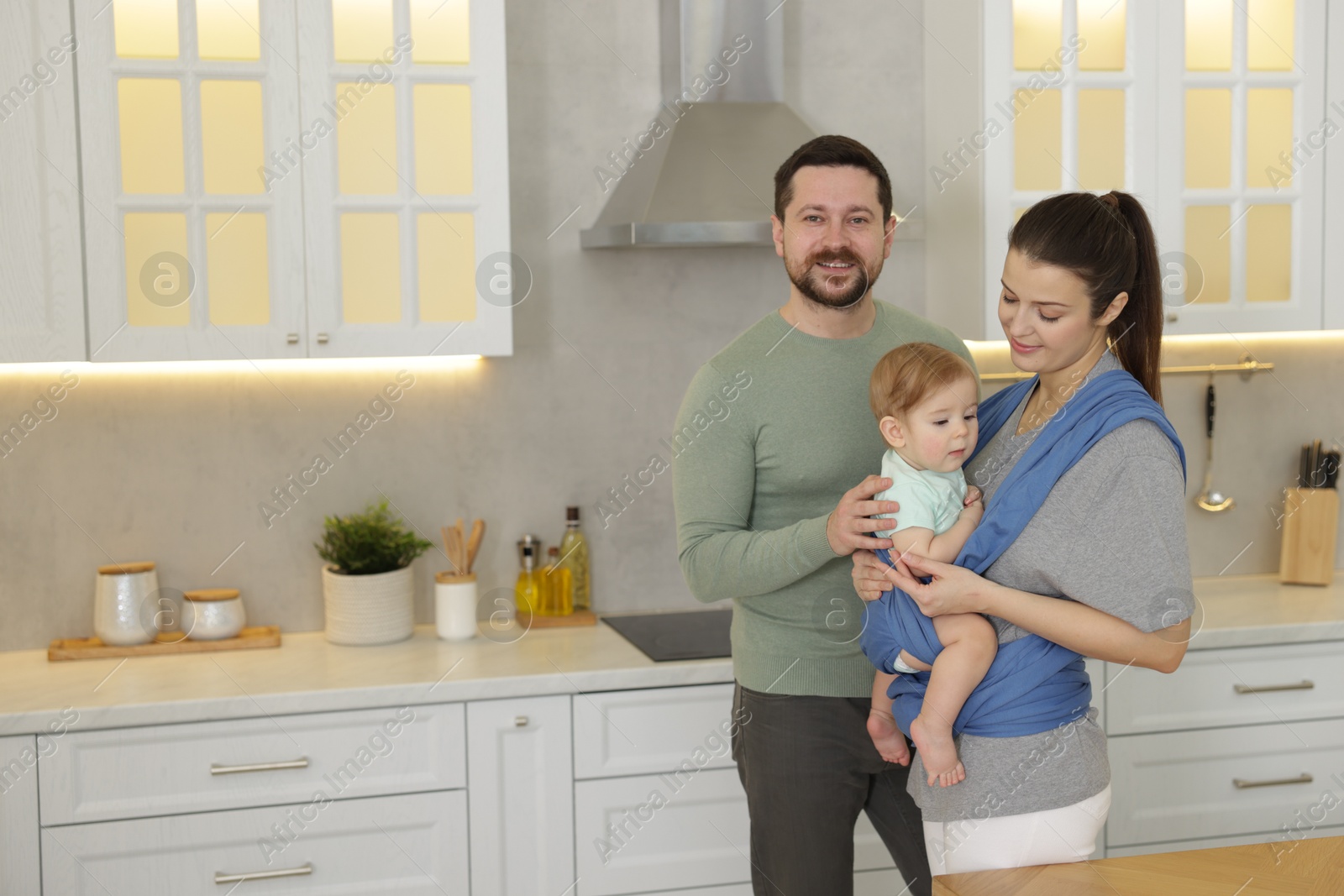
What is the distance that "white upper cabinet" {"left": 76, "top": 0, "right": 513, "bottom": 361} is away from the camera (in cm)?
228

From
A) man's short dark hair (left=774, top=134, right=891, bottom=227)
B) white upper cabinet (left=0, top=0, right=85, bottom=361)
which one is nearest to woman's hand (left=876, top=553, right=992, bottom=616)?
man's short dark hair (left=774, top=134, right=891, bottom=227)

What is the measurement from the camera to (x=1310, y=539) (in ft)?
9.84

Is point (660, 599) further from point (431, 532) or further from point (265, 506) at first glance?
point (265, 506)

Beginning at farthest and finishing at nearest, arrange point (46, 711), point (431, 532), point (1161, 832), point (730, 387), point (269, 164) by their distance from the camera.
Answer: point (431, 532), point (1161, 832), point (269, 164), point (46, 711), point (730, 387)

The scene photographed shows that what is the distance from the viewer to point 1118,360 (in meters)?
1.51

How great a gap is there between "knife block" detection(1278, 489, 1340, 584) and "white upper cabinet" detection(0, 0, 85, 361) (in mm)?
2921

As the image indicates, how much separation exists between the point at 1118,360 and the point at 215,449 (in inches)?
79.1

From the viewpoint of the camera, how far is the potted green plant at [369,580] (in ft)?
8.43

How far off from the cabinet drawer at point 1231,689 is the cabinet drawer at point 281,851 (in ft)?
4.79

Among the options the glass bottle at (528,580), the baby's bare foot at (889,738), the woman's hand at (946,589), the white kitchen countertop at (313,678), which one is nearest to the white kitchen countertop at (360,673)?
the white kitchen countertop at (313,678)

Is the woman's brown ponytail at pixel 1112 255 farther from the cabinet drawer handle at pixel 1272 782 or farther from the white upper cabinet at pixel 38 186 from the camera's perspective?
the white upper cabinet at pixel 38 186

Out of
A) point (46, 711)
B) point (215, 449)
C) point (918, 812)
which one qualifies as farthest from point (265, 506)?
point (918, 812)

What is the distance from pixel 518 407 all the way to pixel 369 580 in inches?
21.9

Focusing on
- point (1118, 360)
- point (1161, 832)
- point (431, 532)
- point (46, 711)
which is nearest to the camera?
point (1118, 360)
